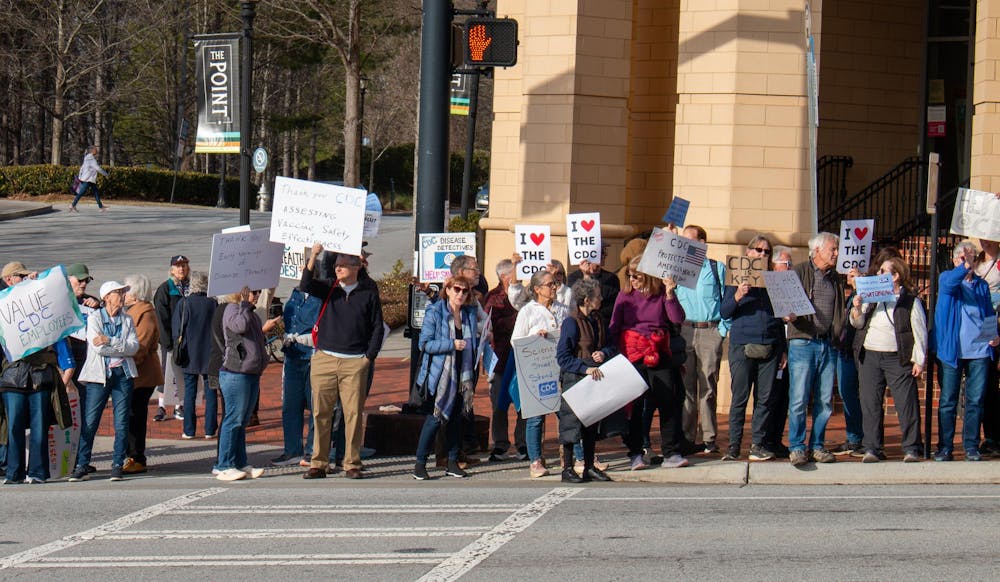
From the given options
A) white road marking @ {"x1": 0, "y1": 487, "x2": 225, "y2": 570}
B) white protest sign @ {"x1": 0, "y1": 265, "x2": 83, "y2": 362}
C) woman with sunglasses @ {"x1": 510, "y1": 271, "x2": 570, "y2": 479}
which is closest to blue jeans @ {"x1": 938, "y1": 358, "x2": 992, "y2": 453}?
woman with sunglasses @ {"x1": 510, "y1": 271, "x2": 570, "y2": 479}

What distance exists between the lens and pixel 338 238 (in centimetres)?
A: 1103

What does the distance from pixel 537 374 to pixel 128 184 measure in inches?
1393

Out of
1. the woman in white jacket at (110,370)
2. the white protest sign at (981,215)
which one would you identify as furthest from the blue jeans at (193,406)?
the white protest sign at (981,215)

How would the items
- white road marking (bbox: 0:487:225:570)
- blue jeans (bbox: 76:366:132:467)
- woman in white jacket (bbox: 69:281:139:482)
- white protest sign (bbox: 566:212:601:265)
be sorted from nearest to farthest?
1. white road marking (bbox: 0:487:225:570)
2. woman in white jacket (bbox: 69:281:139:482)
3. blue jeans (bbox: 76:366:132:467)
4. white protest sign (bbox: 566:212:601:265)

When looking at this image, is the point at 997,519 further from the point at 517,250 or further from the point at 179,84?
the point at 179,84

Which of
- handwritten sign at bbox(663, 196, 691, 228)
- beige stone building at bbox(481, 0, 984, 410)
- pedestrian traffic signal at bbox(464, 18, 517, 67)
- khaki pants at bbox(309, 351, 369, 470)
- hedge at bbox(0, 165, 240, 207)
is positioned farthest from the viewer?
hedge at bbox(0, 165, 240, 207)

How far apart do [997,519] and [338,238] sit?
5484 mm

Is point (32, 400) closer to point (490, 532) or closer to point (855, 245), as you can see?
point (490, 532)

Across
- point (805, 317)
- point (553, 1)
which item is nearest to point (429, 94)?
point (805, 317)

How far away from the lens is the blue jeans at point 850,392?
39.2 feet

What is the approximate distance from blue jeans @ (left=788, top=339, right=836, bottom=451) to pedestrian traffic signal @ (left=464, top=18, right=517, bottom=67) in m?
3.75

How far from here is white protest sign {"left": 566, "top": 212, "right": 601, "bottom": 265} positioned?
1336 cm

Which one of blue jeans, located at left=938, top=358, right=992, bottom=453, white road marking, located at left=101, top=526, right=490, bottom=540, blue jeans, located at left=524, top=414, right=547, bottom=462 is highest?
blue jeans, located at left=938, top=358, right=992, bottom=453

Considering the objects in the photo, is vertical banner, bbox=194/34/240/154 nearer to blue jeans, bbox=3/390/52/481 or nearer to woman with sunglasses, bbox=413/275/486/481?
blue jeans, bbox=3/390/52/481
